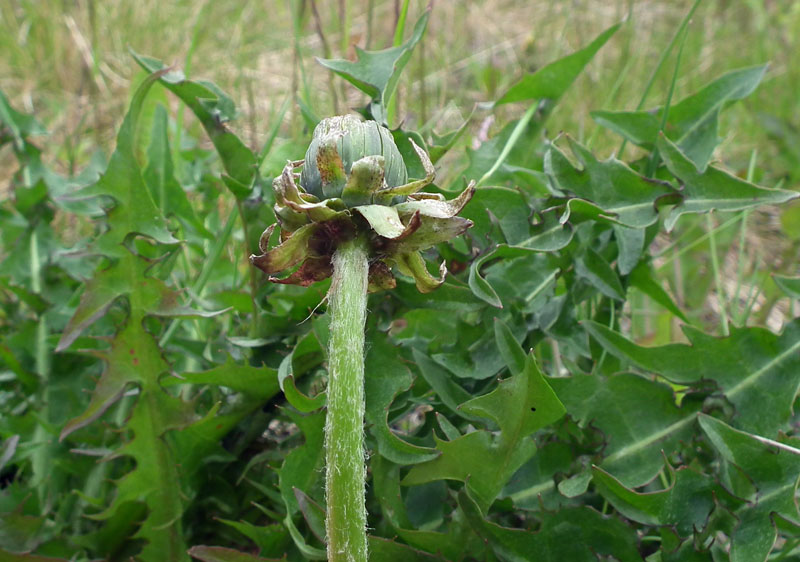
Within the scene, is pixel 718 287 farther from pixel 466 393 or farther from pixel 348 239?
pixel 348 239

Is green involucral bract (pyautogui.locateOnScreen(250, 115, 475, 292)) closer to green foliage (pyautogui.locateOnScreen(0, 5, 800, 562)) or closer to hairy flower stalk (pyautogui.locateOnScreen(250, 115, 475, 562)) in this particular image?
hairy flower stalk (pyautogui.locateOnScreen(250, 115, 475, 562))

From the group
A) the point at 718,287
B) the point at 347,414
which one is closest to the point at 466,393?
the point at 347,414

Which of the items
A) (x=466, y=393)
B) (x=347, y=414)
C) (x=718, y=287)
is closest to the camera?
(x=347, y=414)

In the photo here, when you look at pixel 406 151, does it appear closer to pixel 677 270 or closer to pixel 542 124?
pixel 542 124

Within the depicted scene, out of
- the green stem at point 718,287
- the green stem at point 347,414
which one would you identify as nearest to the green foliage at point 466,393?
the green stem at point 718,287

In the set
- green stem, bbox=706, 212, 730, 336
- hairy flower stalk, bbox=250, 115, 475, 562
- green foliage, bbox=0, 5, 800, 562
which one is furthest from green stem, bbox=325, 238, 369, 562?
green stem, bbox=706, 212, 730, 336

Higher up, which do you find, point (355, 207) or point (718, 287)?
point (355, 207)
